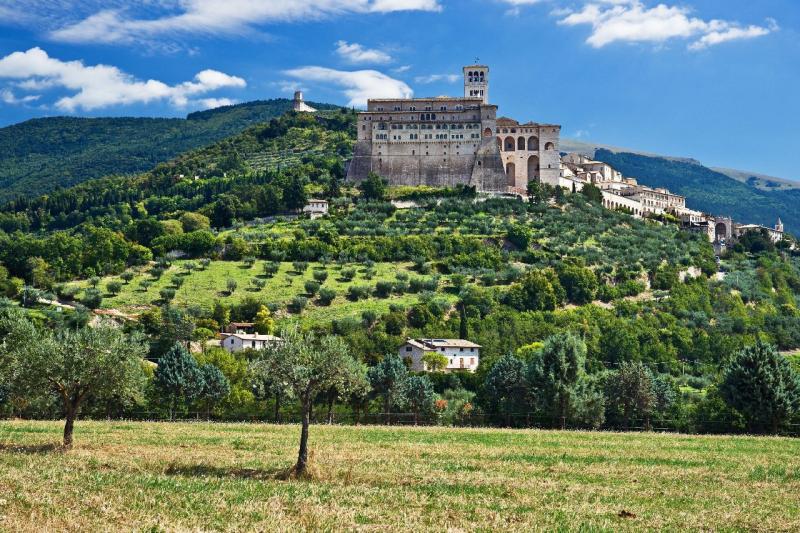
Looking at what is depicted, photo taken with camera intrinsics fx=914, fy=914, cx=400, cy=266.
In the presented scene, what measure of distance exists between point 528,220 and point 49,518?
4447 inches

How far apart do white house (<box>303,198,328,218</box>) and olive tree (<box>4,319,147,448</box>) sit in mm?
97092

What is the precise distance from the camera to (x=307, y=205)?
436 feet

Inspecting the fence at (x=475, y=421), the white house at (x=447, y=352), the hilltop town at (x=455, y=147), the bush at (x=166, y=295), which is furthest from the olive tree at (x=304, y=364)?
the hilltop town at (x=455, y=147)

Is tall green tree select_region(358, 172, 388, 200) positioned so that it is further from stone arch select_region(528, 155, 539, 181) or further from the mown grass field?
the mown grass field

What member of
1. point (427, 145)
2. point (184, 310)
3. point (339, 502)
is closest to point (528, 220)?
point (427, 145)

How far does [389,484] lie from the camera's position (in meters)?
24.5

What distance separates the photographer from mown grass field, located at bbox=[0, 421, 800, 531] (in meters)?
19.3

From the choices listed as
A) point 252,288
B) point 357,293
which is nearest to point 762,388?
point 357,293

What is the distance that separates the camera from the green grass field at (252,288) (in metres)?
93.7

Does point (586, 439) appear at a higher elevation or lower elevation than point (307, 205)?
lower

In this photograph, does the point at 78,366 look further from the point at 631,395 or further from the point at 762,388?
the point at 762,388

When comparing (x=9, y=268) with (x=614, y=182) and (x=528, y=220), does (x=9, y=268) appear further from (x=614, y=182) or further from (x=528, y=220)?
(x=614, y=182)

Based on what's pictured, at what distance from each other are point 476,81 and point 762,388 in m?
112

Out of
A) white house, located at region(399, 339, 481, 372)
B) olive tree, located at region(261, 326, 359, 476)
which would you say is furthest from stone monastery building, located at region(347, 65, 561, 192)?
olive tree, located at region(261, 326, 359, 476)
